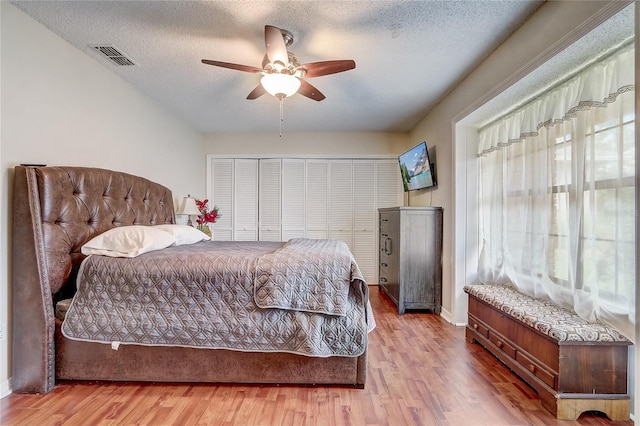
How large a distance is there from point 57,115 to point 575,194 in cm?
348

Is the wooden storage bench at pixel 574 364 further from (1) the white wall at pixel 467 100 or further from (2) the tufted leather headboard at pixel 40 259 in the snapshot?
(2) the tufted leather headboard at pixel 40 259

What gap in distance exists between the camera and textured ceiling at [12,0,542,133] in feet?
5.89

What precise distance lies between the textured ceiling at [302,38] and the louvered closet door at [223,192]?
1491mm

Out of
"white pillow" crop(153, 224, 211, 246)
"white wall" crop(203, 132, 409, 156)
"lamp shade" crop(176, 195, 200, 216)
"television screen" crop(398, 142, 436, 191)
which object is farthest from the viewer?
"white wall" crop(203, 132, 409, 156)

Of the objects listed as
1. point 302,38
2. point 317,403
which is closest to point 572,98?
point 302,38

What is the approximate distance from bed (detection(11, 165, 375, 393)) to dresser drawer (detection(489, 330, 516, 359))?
38.8 inches

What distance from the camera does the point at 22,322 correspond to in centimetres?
173

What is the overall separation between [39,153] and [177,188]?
6.26 feet

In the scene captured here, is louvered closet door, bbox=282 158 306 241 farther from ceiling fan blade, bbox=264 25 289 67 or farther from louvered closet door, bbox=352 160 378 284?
ceiling fan blade, bbox=264 25 289 67

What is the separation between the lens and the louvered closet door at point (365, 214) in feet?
15.2

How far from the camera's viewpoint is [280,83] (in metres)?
2.05

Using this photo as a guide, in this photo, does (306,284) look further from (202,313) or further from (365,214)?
(365,214)

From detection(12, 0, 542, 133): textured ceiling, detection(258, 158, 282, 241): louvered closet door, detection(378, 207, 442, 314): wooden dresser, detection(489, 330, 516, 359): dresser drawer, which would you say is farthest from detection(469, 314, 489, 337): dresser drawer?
detection(258, 158, 282, 241): louvered closet door

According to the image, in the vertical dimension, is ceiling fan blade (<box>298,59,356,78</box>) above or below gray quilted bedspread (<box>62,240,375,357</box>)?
above
